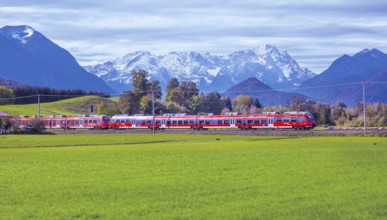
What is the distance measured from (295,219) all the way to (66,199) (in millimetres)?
9071

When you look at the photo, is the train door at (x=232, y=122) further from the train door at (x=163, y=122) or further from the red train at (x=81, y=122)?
the red train at (x=81, y=122)

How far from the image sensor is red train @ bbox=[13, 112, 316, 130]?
407 ft

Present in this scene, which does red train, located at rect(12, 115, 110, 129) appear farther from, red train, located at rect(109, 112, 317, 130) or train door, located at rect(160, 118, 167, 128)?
train door, located at rect(160, 118, 167, 128)

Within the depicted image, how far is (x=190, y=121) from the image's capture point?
136 metres

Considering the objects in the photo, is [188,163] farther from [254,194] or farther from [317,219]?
[317,219]

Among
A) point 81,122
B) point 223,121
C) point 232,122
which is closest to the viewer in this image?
point 232,122

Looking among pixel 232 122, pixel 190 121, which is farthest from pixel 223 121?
pixel 190 121

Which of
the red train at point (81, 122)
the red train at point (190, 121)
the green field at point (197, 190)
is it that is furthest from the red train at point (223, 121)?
the green field at point (197, 190)

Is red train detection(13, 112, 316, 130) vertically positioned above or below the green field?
above

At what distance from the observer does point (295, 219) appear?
2033 cm

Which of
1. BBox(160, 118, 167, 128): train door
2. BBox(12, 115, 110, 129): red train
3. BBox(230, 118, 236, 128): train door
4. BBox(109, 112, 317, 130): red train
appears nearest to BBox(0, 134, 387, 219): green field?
BBox(109, 112, 317, 130): red train

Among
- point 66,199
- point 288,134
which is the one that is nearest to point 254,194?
point 66,199

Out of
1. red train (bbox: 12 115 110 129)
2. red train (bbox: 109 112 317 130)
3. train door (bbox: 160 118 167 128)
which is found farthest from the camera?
red train (bbox: 12 115 110 129)

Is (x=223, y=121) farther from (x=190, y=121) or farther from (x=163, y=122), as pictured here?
(x=163, y=122)
